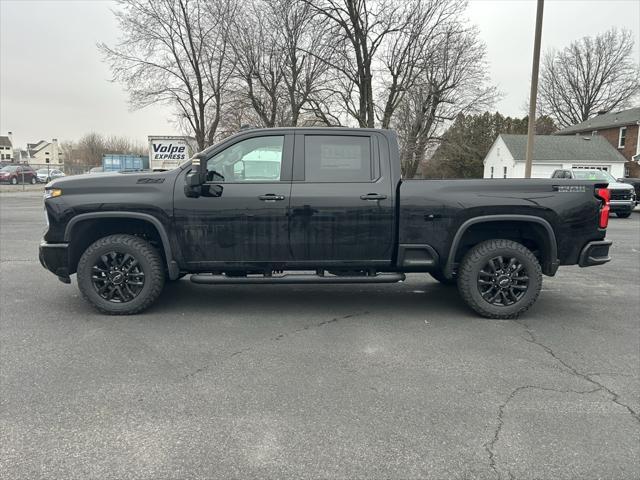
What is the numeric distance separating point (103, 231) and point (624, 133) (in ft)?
143

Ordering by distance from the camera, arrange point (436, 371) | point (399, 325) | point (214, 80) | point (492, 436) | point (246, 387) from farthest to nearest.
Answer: point (214, 80) → point (399, 325) → point (436, 371) → point (246, 387) → point (492, 436)

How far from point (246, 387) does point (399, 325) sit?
202 centimetres

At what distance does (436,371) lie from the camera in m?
3.74

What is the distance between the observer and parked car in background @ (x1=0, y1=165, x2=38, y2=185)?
38031 mm

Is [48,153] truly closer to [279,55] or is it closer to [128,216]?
[279,55]

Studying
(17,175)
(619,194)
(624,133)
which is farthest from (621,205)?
(17,175)

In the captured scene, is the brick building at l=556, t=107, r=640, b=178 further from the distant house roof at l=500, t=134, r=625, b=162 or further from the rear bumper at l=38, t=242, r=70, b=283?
the rear bumper at l=38, t=242, r=70, b=283

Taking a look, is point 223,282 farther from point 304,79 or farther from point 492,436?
point 304,79

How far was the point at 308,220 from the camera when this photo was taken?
491cm

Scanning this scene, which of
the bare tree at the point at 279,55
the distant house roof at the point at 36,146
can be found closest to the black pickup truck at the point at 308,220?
the bare tree at the point at 279,55

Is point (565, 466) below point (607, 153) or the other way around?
below

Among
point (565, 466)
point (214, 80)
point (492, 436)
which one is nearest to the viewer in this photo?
point (565, 466)

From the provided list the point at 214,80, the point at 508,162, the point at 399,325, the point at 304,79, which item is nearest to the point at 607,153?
the point at 508,162

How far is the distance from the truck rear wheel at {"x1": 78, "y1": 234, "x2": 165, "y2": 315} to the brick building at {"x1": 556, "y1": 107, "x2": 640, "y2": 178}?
3853cm
